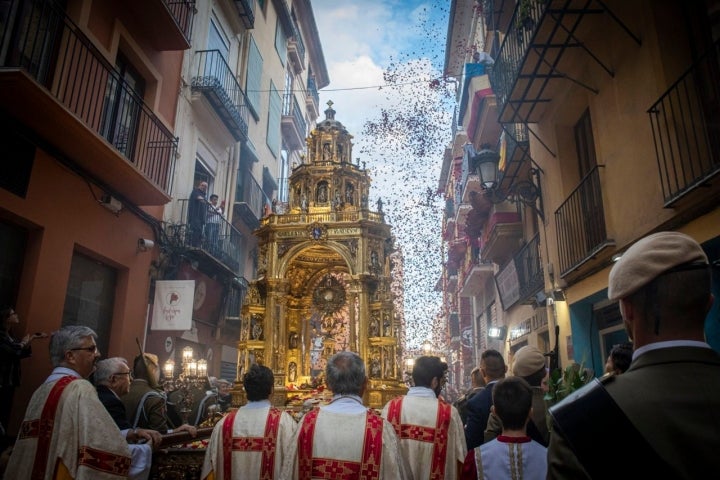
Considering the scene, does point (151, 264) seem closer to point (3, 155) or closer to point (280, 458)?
point (3, 155)

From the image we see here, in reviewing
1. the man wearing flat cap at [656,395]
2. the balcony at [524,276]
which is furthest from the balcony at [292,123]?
the man wearing flat cap at [656,395]

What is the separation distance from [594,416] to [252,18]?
1686cm

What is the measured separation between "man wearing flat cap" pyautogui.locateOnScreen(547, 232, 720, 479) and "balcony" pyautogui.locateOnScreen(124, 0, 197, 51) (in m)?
9.79

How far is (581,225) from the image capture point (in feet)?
26.4

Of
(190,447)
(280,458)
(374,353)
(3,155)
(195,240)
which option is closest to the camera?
(280,458)

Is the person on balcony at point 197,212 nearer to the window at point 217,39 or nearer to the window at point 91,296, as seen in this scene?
the window at point 91,296

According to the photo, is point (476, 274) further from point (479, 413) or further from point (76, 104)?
point (479, 413)

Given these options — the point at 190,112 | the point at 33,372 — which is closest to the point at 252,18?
the point at 190,112

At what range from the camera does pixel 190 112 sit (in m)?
12.8

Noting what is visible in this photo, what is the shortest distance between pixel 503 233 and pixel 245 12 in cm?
1009

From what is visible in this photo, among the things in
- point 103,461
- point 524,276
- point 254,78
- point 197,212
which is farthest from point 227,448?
point 254,78

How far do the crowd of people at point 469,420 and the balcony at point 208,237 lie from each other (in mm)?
5895

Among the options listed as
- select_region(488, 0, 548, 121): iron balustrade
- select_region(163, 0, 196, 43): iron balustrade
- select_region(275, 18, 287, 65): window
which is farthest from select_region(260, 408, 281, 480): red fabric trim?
select_region(275, 18, 287, 65): window

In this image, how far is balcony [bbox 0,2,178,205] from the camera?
20.7ft
